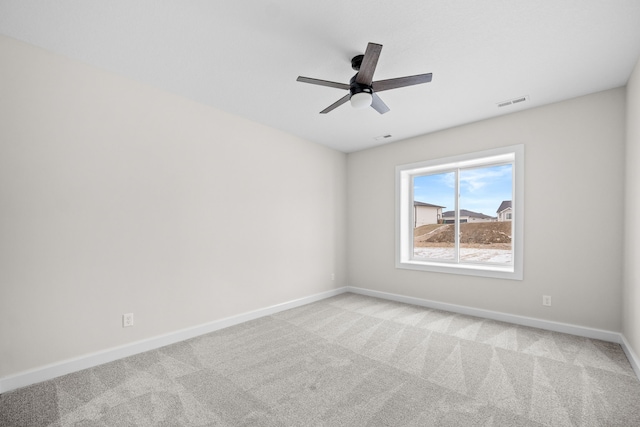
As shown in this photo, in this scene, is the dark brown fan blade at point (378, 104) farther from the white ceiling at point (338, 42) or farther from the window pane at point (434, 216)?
the window pane at point (434, 216)

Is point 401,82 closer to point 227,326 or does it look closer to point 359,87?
point 359,87

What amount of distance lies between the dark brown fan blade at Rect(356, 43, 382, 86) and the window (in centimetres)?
238

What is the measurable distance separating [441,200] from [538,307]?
6.11 feet

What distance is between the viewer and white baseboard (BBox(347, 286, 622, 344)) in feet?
9.64

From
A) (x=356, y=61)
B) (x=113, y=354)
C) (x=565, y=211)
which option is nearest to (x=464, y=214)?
(x=565, y=211)

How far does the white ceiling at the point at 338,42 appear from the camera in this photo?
185 centimetres

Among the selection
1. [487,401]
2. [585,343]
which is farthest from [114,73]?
[585,343]

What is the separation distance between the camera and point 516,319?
3445 mm

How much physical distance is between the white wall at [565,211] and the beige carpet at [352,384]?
0.42 m

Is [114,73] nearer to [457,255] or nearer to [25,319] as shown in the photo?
[25,319]

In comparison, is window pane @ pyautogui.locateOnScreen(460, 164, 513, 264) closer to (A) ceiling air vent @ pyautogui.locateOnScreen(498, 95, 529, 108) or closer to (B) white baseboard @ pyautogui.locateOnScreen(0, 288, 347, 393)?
(A) ceiling air vent @ pyautogui.locateOnScreen(498, 95, 529, 108)

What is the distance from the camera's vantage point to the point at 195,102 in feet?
10.6

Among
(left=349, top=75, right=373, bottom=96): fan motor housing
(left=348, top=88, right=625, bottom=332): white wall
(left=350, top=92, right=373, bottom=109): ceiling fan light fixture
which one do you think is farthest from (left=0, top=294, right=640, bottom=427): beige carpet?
(left=349, top=75, right=373, bottom=96): fan motor housing

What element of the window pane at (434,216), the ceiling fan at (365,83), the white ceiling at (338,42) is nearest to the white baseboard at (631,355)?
the window pane at (434,216)
